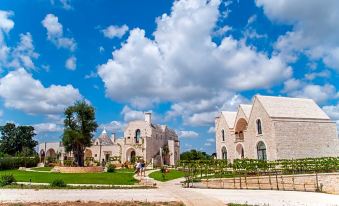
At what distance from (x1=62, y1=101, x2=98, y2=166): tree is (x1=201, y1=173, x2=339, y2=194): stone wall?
831 inches

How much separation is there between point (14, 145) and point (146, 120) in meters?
48.0

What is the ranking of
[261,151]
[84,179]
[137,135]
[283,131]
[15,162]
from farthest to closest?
[137,135] < [15,162] < [261,151] < [283,131] < [84,179]

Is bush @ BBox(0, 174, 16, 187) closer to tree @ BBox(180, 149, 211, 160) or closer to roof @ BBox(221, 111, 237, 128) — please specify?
roof @ BBox(221, 111, 237, 128)

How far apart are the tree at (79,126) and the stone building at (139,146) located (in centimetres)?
1560

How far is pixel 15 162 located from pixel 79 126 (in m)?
17.7

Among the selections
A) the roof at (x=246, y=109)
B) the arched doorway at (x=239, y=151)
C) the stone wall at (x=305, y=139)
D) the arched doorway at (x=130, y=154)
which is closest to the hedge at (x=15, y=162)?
the arched doorway at (x=130, y=154)

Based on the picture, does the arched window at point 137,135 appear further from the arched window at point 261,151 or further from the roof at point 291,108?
the roof at point 291,108

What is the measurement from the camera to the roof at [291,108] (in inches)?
1626

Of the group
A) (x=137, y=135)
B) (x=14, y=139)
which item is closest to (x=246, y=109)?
(x=137, y=135)

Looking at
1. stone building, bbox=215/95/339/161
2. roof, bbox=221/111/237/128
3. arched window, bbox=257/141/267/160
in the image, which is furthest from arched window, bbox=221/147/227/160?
arched window, bbox=257/141/267/160

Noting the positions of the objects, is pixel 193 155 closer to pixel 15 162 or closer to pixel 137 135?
pixel 137 135

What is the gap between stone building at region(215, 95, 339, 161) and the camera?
39.6 meters

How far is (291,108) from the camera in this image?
4319 centimetres

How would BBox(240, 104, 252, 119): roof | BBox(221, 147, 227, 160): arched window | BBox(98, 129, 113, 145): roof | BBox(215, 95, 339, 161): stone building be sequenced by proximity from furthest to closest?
1. BBox(98, 129, 113, 145): roof
2. BBox(221, 147, 227, 160): arched window
3. BBox(240, 104, 252, 119): roof
4. BBox(215, 95, 339, 161): stone building
